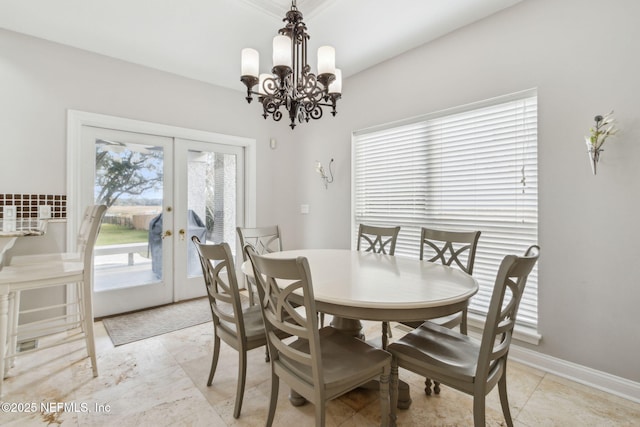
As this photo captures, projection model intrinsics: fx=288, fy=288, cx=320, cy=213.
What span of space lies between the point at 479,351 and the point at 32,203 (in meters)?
3.64

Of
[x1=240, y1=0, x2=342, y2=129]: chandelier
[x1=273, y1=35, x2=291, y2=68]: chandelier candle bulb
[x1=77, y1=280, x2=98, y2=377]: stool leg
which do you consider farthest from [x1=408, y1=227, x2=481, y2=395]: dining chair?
[x1=77, y1=280, x2=98, y2=377]: stool leg

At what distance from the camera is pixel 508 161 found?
2.34m

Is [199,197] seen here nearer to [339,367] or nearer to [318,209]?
[318,209]

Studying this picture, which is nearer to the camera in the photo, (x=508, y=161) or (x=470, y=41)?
(x=508, y=161)

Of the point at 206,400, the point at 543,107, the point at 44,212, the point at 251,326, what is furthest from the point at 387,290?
the point at 44,212

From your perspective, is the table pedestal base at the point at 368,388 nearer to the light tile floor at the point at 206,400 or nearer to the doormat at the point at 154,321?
the light tile floor at the point at 206,400

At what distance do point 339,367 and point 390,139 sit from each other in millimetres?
2509

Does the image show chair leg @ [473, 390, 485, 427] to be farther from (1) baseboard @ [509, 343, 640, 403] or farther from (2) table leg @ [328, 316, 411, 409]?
(1) baseboard @ [509, 343, 640, 403]

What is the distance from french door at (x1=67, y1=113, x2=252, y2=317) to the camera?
3.03 m

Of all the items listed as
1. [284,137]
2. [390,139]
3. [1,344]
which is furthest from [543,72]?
[1,344]

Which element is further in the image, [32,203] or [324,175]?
[324,175]

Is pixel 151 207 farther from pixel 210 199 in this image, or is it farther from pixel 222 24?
pixel 222 24

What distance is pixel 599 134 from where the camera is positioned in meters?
1.84

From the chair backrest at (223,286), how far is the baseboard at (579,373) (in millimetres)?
2145
